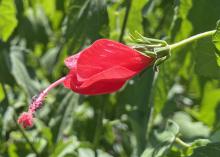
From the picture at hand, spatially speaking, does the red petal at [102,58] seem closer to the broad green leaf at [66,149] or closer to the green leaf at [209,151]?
the green leaf at [209,151]

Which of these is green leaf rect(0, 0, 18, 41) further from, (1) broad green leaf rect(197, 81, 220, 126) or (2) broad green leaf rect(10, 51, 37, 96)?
(1) broad green leaf rect(197, 81, 220, 126)

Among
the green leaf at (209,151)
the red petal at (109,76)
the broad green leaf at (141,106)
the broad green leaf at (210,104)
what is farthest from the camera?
the broad green leaf at (210,104)

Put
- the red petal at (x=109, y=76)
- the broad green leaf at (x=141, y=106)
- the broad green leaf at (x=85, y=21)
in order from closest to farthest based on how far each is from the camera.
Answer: the red petal at (x=109, y=76) → the broad green leaf at (x=85, y=21) → the broad green leaf at (x=141, y=106)

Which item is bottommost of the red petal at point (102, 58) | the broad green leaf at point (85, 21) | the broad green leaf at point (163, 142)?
the broad green leaf at point (163, 142)

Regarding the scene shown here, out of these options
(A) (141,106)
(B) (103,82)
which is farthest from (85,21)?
(B) (103,82)

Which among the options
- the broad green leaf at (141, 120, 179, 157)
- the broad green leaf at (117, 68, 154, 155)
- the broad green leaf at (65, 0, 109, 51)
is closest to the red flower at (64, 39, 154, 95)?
the broad green leaf at (141, 120, 179, 157)

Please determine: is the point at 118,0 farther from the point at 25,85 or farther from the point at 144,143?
the point at 144,143

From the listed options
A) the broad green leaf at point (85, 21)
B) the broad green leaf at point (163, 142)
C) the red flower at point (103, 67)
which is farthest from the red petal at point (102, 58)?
the broad green leaf at point (85, 21)

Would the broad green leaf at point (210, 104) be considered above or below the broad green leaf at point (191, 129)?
above
